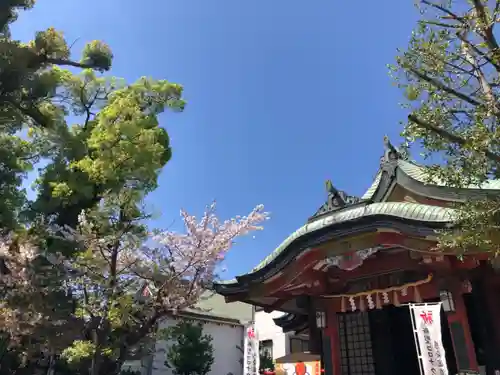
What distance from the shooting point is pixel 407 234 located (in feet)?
30.6

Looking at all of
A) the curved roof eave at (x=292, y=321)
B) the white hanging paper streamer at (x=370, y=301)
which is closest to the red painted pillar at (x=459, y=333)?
the white hanging paper streamer at (x=370, y=301)

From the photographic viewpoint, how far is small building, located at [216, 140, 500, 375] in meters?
9.69

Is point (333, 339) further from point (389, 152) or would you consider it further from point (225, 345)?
point (225, 345)

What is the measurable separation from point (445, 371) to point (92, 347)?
8424mm

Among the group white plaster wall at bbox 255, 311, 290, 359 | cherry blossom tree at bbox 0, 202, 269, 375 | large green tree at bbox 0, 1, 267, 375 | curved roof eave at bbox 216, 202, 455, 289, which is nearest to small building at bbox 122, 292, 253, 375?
white plaster wall at bbox 255, 311, 290, 359

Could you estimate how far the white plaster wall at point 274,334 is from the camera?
22498 millimetres

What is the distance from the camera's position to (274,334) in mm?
23219

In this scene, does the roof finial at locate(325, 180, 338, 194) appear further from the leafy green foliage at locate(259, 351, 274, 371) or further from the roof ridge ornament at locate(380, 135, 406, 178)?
the leafy green foliage at locate(259, 351, 274, 371)

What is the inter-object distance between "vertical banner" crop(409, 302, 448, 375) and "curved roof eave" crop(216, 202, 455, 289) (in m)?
2.34

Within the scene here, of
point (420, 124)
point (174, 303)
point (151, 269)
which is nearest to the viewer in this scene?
point (420, 124)

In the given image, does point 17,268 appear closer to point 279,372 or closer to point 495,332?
point 279,372

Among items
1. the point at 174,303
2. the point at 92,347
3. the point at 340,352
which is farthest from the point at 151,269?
the point at 340,352

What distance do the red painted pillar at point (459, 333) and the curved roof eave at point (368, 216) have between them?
2333 mm

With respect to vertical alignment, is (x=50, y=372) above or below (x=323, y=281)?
below
